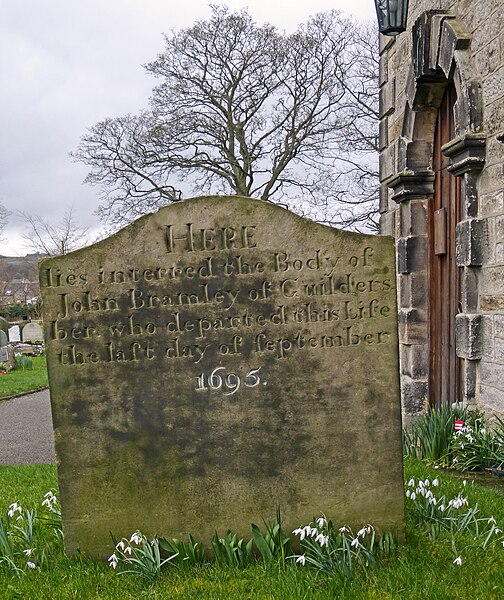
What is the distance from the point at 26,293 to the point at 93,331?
155 feet

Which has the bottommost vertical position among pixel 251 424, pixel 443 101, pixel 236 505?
pixel 236 505

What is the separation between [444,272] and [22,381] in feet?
38.4

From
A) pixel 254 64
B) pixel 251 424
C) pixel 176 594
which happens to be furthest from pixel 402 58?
pixel 254 64

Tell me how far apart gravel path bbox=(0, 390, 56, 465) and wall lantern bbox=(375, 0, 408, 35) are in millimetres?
6391

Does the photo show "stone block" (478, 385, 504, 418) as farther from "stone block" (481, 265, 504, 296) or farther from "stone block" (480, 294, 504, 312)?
"stone block" (481, 265, 504, 296)

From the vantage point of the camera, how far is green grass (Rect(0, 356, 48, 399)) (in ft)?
45.0

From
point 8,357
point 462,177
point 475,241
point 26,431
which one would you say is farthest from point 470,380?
point 8,357

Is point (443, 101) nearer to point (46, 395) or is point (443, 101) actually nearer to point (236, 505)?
point (236, 505)

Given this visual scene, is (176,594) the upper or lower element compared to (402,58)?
lower

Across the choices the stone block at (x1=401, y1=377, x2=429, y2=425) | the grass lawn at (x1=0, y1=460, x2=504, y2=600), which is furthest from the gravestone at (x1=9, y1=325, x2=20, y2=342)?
the grass lawn at (x1=0, y1=460, x2=504, y2=600)

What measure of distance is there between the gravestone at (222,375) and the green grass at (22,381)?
1067cm

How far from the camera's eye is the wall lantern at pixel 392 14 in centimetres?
587

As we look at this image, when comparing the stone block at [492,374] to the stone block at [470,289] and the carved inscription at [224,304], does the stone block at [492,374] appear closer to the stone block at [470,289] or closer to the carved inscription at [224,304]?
the stone block at [470,289]

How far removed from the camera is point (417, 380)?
7.30m
